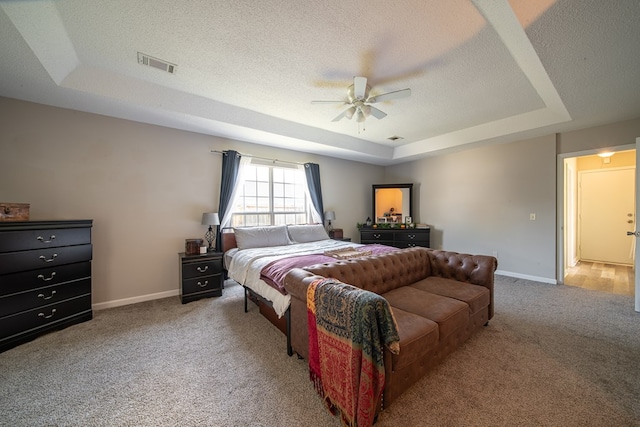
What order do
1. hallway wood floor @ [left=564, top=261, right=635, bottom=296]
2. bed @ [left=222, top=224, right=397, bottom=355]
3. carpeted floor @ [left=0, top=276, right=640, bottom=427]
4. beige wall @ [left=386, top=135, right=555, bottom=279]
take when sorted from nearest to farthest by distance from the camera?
carpeted floor @ [left=0, top=276, right=640, bottom=427] → bed @ [left=222, top=224, right=397, bottom=355] → hallway wood floor @ [left=564, top=261, right=635, bottom=296] → beige wall @ [left=386, top=135, right=555, bottom=279]

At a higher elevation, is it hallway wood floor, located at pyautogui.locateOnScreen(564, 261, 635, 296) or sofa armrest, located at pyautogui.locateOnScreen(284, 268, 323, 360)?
sofa armrest, located at pyautogui.locateOnScreen(284, 268, 323, 360)

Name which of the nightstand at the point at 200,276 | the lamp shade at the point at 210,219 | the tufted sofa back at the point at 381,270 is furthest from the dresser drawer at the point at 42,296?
the tufted sofa back at the point at 381,270

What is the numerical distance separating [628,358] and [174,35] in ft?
15.7

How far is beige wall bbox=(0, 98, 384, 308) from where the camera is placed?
2.74 m

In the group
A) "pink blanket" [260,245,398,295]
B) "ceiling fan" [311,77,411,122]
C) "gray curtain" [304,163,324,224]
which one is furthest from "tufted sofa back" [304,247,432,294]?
"gray curtain" [304,163,324,224]

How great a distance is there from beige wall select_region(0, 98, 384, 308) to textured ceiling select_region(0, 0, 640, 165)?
9.8 inches

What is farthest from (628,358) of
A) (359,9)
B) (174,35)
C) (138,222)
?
(138,222)

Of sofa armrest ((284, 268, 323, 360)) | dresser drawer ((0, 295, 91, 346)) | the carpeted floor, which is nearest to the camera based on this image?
the carpeted floor

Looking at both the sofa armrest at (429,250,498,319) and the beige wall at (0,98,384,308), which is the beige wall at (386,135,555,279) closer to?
the sofa armrest at (429,250,498,319)

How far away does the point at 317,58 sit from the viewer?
2275 mm

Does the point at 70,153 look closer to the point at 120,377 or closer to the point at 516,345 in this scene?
the point at 120,377

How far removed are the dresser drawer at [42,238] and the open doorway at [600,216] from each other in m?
7.54

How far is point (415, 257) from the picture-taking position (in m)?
2.91

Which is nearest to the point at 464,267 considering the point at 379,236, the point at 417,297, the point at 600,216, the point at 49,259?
the point at 417,297
